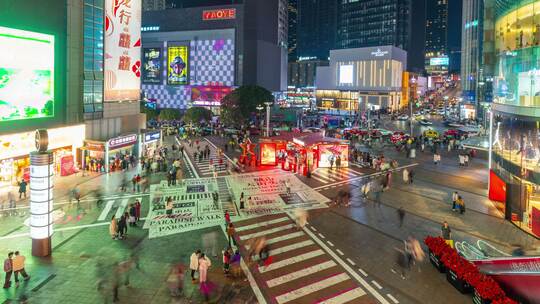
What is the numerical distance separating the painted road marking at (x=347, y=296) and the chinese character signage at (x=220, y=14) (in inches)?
3614

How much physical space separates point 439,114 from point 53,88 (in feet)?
433

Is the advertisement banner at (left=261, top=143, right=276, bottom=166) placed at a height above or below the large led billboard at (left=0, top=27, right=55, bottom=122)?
below

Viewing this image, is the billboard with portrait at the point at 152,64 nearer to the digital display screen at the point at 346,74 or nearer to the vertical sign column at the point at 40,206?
the digital display screen at the point at 346,74

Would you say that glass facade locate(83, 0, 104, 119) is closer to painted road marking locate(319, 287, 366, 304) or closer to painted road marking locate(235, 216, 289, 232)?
painted road marking locate(235, 216, 289, 232)

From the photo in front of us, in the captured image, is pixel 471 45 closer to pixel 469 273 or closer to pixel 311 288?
pixel 469 273

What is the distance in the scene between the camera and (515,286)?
51.7ft

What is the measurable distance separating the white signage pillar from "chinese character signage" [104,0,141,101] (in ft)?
78.6

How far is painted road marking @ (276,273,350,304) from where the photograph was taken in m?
15.9

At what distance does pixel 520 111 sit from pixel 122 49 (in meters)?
36.1

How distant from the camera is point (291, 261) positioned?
63.9ft

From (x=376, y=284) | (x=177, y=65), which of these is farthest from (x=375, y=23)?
(x=376, y=284)

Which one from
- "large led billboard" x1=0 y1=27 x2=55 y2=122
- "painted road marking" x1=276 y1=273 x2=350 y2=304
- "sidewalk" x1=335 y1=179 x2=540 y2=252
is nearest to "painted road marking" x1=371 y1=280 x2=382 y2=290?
"painted road marking" x1=276 y1=273 x2=350 y2=304

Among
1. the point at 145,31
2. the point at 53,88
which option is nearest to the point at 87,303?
the point at 53,88

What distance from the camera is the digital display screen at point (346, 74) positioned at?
137250mm
